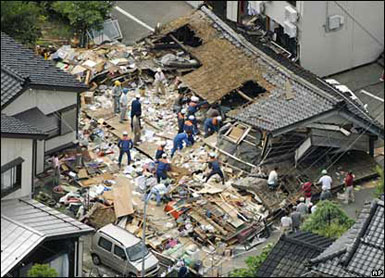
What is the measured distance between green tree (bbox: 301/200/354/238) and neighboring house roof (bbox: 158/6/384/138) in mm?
5293

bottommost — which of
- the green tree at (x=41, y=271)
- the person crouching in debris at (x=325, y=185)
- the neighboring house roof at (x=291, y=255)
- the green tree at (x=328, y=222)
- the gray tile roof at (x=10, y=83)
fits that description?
the person crouching in debris at (x=325, y=185)

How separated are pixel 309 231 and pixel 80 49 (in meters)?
17.0

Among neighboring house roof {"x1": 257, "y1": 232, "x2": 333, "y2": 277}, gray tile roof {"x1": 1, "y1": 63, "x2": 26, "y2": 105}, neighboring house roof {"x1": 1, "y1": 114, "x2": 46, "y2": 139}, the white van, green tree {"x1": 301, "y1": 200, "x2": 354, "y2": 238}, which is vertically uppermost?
gray tile roof {"x1": 1, "y1": 63, "x2": 26, "y2": 105}

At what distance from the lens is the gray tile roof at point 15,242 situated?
3435 centimetres

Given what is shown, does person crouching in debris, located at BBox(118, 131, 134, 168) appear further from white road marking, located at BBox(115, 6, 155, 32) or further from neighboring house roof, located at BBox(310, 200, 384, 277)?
white road marking, located at BBox(115, 6, 155, 32)

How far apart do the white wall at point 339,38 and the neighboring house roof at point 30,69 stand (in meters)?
8.98

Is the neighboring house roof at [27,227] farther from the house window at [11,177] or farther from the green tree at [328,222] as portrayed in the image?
the green tree at [328,222]

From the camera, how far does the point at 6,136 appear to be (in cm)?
3634

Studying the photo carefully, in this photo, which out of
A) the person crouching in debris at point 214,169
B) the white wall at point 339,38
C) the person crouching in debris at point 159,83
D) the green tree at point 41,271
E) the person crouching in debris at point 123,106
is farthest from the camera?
the person crouching in debris at point 159,83

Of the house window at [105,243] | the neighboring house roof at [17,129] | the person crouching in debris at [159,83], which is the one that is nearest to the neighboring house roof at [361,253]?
the house window at [105,243]

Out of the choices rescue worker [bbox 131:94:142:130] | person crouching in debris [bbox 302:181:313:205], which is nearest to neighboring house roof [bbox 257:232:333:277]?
person crouching in debris [bbox 302:181:313:205]

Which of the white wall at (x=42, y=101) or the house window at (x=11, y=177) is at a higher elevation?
the white wall at (x=42, y=101)

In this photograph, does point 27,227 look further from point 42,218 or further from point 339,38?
point 339,38

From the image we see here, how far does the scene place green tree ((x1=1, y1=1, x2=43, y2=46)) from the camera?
4744 cm
